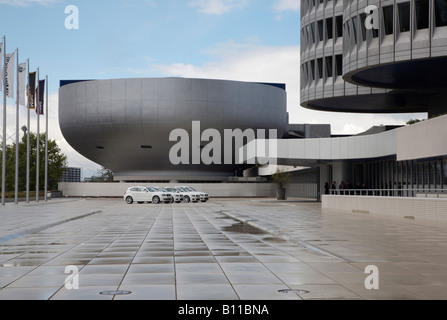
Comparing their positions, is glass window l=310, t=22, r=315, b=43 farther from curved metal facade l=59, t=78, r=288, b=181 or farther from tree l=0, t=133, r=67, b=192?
tree l=0, t=133, r=67, b=192

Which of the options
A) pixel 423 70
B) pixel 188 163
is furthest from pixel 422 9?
pixel 188 163

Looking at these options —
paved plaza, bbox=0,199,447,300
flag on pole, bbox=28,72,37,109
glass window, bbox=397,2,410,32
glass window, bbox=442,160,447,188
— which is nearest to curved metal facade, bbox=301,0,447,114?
glass window, bbox=397,2,410,32

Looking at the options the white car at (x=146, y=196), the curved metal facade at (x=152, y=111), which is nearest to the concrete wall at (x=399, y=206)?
the white car at (x=146, y=196)

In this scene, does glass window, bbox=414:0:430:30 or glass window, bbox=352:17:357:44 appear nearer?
glass window, bbox=414:0:430:30

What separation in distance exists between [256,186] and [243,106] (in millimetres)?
11177

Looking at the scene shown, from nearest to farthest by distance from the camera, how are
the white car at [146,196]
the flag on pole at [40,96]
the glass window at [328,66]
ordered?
the flag on pole at [40,96] → the white car at [146,196] → the glass window at [328,66]

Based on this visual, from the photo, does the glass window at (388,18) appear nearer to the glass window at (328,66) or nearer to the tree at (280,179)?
the glass window at (328,66)

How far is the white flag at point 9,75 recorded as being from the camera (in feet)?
133

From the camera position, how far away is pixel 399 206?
27.8 m

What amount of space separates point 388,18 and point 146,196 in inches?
978

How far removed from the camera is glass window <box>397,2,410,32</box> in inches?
1361

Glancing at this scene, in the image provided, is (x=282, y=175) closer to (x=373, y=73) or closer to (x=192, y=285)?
(x=373, y=73)

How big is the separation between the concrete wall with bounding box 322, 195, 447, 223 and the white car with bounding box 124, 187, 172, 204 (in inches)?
661

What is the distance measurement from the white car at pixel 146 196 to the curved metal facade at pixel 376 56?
51.3 ft
